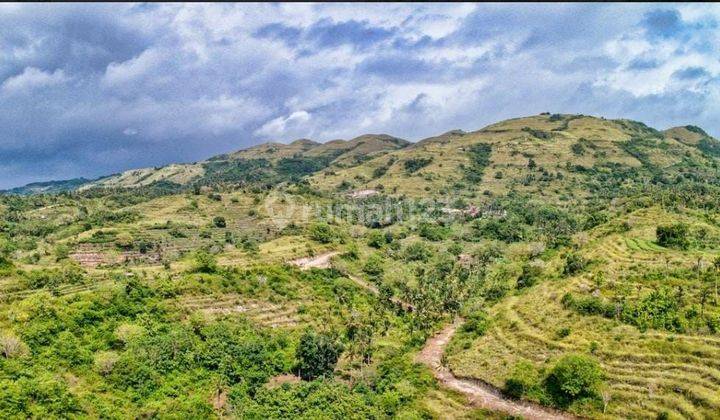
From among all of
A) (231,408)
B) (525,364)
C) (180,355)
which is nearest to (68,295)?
(180,355)

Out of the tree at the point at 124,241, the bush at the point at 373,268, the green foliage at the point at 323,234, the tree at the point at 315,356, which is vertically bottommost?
the tree at the point at 315,356

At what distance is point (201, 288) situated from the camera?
76875 millimetres

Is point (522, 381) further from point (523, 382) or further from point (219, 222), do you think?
point (219, 222)

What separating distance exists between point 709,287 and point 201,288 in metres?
69.6

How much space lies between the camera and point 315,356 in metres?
65.1

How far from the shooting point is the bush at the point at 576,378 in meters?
52.8

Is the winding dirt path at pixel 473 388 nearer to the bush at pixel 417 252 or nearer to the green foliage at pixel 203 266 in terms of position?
the bush at pixel 417 252

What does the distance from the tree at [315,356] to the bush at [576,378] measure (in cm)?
2793

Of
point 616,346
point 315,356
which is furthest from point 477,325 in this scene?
point 315,356

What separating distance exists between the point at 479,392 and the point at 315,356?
21.2m

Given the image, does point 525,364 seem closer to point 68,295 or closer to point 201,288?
point 201,288

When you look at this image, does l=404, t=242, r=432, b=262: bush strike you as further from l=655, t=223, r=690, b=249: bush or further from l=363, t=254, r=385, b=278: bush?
l=655, t=223, r=690, b=249: bush

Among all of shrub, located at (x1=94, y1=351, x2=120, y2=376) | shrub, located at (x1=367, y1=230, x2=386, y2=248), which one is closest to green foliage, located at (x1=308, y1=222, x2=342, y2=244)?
shrub, located at (x1=367, y1=230, x2=386, y2=248)

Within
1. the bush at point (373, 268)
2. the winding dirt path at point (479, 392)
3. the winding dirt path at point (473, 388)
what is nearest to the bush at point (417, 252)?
the bush at point (373, 268)
